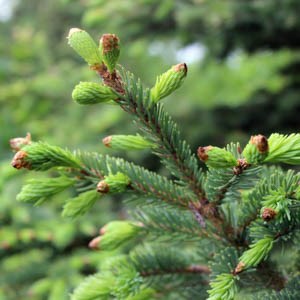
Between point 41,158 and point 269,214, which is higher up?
point 41,158

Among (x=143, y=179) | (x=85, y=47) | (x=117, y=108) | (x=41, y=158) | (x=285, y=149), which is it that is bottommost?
(x=285, y=149)

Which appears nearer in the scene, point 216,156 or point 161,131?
point 216,156

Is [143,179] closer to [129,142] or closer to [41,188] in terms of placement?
[129,142]

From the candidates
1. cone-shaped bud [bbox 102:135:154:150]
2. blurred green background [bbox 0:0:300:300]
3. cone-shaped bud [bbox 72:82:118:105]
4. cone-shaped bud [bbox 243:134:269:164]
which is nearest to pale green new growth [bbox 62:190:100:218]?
cone-shaped bud [bbox 102:135:154:150]

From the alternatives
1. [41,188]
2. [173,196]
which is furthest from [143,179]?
[41,188]

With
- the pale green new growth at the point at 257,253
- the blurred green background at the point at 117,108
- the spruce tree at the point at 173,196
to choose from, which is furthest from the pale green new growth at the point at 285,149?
the blurred green background at the point at 117,108

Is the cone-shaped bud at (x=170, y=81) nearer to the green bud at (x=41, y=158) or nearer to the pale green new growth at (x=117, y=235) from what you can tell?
the green bud at (x=41, y=158)
